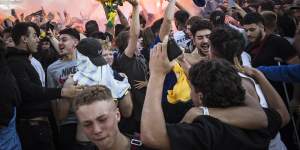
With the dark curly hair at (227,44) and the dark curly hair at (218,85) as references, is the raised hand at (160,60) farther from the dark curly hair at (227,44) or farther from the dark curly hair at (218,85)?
the dark curly hair at (227,44)

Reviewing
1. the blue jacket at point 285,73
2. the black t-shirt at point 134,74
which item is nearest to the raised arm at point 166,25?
the black t-shirt at point 134,74

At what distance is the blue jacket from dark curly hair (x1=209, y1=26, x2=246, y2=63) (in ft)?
1.56

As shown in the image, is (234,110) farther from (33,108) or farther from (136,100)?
(33,108)

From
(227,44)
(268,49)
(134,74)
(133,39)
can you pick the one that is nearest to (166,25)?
(133,39)

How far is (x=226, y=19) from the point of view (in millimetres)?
5797

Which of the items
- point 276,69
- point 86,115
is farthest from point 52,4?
point 86,115

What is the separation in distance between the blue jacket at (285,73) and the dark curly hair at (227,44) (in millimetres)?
475

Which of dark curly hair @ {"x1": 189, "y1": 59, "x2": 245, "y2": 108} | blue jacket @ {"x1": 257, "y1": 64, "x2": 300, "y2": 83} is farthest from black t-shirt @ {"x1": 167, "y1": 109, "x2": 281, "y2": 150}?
blue jacket @ {"x1": 257, "y1": 64, "x2": 300, "y2": 83}

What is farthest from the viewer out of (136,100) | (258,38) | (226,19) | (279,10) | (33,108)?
(279,10)

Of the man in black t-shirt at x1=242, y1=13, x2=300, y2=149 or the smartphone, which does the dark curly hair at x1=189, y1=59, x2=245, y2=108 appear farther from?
the man in black t-shirt at x1=242, y1=13, x2=300, y2=149

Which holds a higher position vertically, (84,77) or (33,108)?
(84,77)

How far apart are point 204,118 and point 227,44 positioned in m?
1.09

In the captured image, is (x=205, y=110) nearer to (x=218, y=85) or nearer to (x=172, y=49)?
(x=218, y=85)

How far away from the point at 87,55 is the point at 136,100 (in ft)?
2.87
